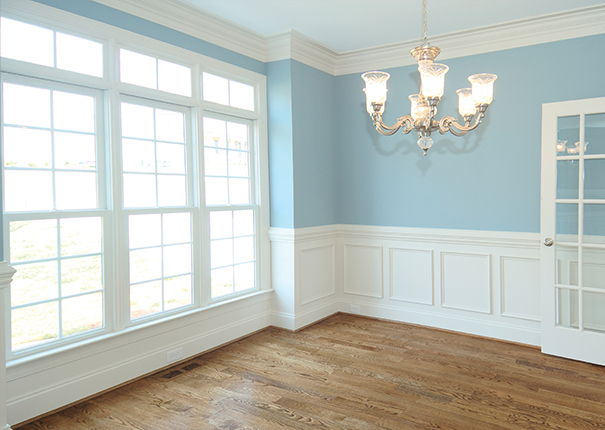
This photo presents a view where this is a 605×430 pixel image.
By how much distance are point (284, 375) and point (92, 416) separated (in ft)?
4.31

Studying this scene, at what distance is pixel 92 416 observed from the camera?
271cm

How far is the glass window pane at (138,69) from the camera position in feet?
10.5

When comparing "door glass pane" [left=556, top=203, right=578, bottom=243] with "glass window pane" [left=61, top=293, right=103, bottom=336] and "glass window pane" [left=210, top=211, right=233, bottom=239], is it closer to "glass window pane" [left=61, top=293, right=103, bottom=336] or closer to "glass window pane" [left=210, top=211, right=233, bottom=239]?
"glass window pane" [left=210, top=211, right=233, bottom=239]

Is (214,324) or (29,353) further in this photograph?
(214,324)

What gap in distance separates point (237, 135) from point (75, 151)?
5.19 ft

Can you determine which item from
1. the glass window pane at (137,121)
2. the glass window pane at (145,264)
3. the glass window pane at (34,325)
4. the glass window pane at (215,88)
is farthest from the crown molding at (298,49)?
the glass window pane at (34,325)

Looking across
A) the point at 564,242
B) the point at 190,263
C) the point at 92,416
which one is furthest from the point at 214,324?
the point at 564,242

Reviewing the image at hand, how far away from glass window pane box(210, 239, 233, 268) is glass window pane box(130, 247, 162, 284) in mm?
563

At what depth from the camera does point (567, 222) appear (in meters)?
3.61

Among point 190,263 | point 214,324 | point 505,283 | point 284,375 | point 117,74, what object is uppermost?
point 117,74

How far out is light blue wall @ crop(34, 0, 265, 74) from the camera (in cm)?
287

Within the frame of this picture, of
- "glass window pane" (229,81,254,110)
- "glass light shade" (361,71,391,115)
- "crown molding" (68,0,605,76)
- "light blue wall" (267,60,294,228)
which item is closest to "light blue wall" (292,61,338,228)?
"light blue wall" (267,60,294,228)

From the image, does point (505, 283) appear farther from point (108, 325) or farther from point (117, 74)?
point (117, 74)

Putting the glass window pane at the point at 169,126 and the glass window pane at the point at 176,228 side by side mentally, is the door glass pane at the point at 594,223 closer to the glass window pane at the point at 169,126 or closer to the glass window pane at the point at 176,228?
the glass window pane at the point at 176,228
